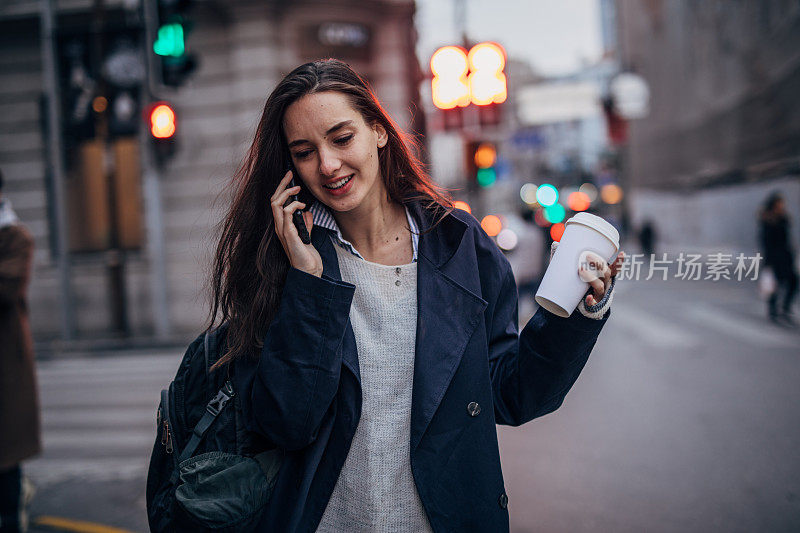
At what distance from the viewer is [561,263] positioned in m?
1.52

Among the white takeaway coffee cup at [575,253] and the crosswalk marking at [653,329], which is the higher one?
the white takeaway coffee cup at [575,253]

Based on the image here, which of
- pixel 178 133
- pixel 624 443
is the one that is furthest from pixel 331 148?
pixel 178 133

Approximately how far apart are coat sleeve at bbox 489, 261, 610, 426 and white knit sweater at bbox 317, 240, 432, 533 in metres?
0.27

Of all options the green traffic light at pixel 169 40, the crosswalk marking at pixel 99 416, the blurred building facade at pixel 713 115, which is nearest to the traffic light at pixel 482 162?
the blurred building facade at pixel 713 115

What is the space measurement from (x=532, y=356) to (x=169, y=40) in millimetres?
5649

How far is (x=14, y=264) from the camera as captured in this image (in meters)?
3.58

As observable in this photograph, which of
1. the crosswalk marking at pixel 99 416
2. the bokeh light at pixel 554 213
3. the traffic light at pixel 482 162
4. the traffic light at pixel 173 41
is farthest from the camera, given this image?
the bokeh light at pixel 554 213

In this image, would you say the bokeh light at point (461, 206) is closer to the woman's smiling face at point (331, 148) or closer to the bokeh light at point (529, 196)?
the woman's smiling face at point (331, 148)

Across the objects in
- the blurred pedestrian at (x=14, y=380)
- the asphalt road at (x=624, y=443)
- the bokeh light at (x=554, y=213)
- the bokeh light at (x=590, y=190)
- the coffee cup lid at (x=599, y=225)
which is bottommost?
the asphalt road at (x=624, y=443)

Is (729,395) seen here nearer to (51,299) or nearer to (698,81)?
(51,299)

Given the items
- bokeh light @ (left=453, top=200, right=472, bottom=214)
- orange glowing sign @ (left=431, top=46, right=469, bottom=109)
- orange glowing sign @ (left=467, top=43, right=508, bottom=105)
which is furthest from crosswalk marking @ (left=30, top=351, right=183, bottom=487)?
orange glowing sign @ (left=467, top=43, right=508, bottom=105)

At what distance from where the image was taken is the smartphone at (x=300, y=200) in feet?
5.53

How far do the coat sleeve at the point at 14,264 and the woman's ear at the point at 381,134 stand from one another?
2.67m

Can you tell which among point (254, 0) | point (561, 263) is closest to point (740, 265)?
point (561, 263)
